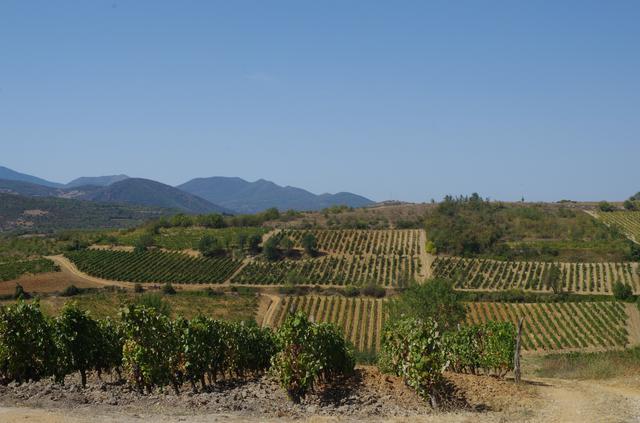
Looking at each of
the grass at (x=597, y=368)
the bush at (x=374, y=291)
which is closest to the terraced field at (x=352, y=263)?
the bush at (x=374, y=291)

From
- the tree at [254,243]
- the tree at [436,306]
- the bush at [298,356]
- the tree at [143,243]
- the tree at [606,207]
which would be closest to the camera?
the bush at [298,356]

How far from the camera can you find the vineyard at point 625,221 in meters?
150

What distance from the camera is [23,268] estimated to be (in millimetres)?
109375

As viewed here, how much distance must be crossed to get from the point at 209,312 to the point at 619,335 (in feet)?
192

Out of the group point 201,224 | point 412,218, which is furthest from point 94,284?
point 412,218

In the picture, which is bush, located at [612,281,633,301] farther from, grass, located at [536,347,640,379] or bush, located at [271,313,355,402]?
bush, located at [271,313,355,402]

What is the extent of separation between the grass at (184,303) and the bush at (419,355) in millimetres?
57409

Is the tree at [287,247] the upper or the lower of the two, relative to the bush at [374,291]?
upper

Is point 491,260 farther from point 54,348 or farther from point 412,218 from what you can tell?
point 54,348

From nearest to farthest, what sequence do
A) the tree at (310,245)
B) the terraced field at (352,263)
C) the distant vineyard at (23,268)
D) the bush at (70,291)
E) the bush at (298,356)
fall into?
1. the bush at (298,356)
2. the bush at (70,291)
3. the distant vineyard at (23,268)
4. the terraced field at (352,263)
5. the tree at (310,245)

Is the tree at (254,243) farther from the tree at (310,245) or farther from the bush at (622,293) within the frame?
the bush at (622,293)

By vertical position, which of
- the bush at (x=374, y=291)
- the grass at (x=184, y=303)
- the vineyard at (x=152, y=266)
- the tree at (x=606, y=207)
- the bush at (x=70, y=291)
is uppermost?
the tree at (x=606, y=207)

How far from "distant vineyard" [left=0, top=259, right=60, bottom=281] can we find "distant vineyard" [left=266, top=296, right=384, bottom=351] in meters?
54.1

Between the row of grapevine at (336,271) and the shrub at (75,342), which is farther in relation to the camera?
the row of grapevine at (336,271)
